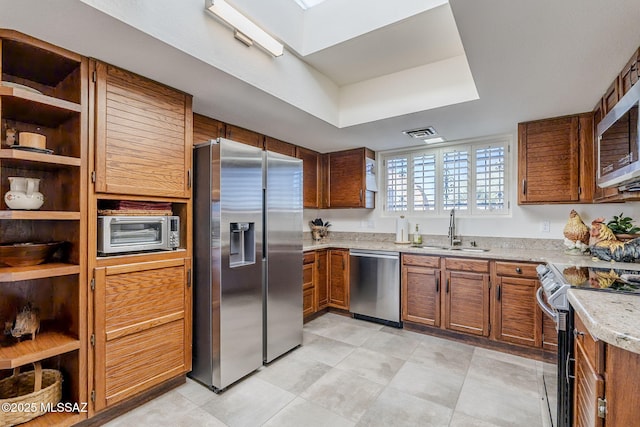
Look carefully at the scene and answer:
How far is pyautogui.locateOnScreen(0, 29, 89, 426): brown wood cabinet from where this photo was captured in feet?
5.17

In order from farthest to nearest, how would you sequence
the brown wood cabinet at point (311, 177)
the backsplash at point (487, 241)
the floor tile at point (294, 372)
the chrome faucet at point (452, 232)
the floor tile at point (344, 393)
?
the brown wood cabinet at point (311, 177) → the chrome faucet at point (452, 232) → the backsplash at point (487, 241) → the floor tile at point (294, 372) → the floor tile at point (344, 393)

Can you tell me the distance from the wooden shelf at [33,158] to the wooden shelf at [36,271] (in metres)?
0.57

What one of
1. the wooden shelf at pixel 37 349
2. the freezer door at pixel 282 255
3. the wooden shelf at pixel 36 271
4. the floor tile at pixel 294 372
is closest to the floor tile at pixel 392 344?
the floor tile at pixel 294 372

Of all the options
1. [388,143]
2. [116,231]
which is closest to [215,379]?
[116,231]

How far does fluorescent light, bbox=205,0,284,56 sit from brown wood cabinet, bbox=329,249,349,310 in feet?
7.61

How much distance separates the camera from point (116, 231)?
1855 millimetres

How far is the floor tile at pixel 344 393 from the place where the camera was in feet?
6.38

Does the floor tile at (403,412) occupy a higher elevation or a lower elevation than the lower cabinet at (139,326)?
lower

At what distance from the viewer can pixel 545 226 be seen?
3.08 meters

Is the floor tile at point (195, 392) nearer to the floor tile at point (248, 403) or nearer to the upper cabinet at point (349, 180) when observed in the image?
the floor tile at point (248, 403)

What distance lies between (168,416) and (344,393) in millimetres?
1124

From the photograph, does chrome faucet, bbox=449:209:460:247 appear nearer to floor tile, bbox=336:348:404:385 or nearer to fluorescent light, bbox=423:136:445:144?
fluorescent light, bbox=423:136:445:144

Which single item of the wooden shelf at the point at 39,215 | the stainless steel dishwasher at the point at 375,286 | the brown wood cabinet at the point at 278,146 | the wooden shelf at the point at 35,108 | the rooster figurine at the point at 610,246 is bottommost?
the stainless steel dishwasher at the point at 375,286

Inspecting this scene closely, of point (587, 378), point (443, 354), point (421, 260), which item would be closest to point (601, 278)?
point (587, 378)
